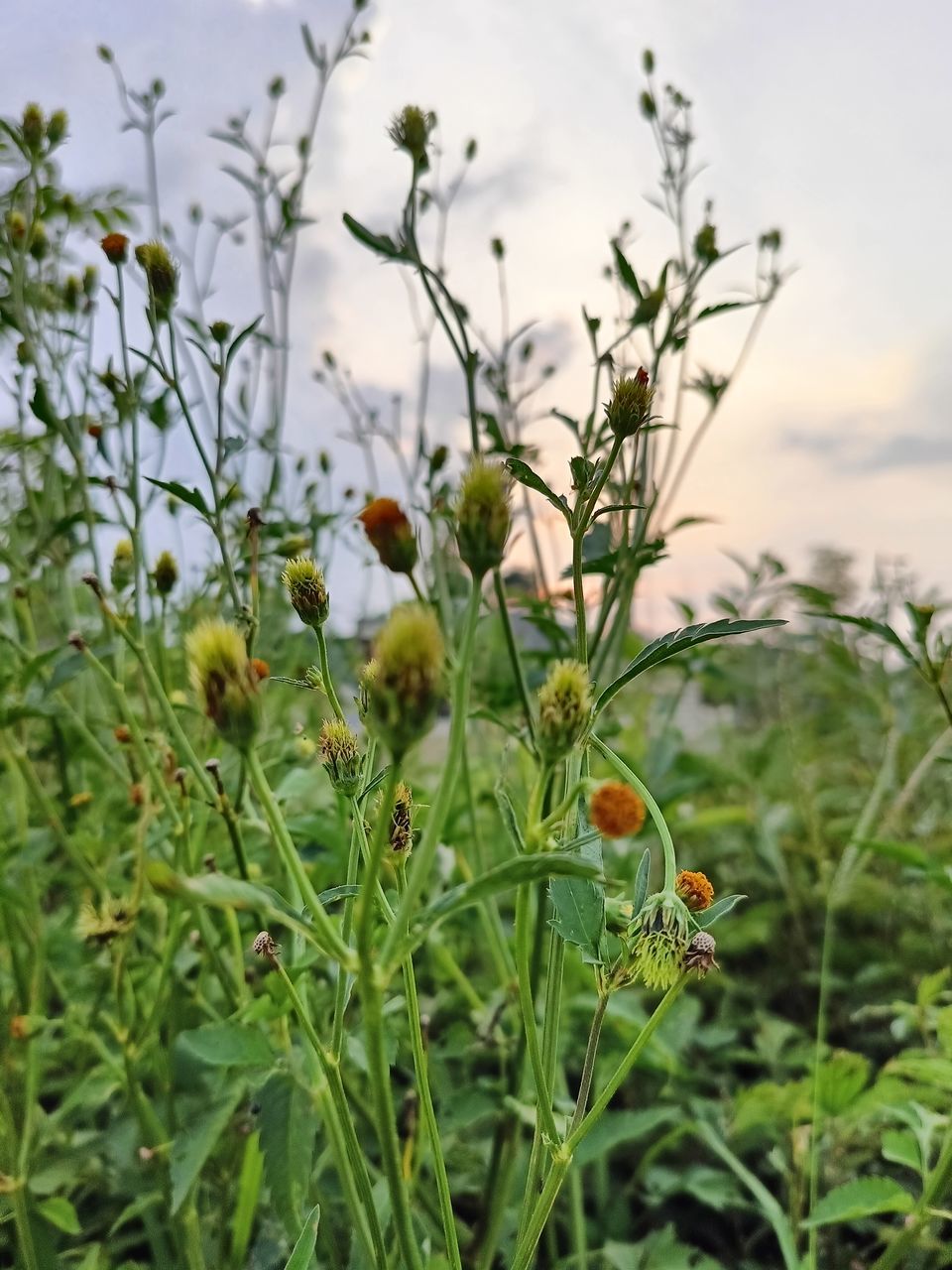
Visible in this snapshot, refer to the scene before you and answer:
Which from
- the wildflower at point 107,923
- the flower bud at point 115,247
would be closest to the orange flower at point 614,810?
the wildflower at point 107,923

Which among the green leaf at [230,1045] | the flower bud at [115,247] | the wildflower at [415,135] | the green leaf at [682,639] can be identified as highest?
the wildflower at [415,135]

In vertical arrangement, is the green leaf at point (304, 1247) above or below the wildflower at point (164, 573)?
below

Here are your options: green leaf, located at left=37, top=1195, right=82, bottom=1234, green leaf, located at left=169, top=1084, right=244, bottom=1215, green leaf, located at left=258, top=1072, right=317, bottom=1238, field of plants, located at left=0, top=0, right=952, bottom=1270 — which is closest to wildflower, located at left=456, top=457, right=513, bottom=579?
field of plants, located at left=0, top=0, right=952, bottom=1270

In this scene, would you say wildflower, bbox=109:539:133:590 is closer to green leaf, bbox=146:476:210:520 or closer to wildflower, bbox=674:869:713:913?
green leaf, bbox=146:476:210:520

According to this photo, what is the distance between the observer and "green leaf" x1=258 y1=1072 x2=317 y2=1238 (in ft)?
1.87

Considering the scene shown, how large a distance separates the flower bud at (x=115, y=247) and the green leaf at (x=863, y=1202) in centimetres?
99

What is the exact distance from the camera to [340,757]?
44cm

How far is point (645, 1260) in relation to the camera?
0.87 meters

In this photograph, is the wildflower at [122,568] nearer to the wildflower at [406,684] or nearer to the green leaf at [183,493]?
the green leaf at [183,493]

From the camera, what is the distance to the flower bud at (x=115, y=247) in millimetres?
766

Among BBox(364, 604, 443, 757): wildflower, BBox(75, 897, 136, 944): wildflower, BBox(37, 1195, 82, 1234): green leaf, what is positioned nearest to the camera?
BBox(364, 604, 443, 757): wildflower

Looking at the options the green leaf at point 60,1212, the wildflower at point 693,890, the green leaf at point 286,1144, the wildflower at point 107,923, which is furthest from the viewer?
the green leaf at point 60,1212

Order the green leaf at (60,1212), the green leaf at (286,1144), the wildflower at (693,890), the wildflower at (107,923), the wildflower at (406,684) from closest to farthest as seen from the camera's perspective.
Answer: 1. the wildflower at (406,684)
2. the wildflower at (693,890)
3. the green leaf at (286,1144)
4. the wildflower at (107,923)
5. the green leaf at (60,1212)

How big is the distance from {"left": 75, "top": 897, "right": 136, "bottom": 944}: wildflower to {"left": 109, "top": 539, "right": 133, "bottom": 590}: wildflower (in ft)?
1.05
